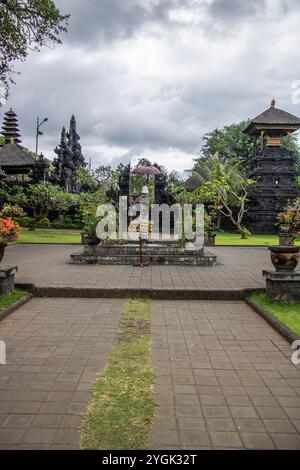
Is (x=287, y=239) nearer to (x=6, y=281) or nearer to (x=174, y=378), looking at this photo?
(x=6, y=281)

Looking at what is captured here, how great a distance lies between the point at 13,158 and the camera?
32.2 metres

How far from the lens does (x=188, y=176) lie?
39281 mm

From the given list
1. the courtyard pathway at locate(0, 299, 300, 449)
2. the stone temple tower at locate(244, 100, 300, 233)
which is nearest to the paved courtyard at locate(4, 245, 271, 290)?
the courtyard pathway at locate(0, 299, 300, 449)

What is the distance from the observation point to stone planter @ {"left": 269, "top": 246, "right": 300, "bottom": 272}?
705cm

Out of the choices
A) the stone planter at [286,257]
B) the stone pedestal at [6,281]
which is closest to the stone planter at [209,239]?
the stone planter at [286,257]

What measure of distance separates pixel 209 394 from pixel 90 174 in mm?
31804

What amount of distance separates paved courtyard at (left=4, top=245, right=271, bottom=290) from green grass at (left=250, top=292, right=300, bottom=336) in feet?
2.86

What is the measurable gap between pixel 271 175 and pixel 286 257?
Answer: 24774 millimetres

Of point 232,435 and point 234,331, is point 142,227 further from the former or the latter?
point 232,435

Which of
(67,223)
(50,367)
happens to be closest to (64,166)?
(67,223)

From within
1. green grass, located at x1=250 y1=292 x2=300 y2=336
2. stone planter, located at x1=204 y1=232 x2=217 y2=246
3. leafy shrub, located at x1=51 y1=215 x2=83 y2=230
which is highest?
leafy shrub, located at x1=51 y1=215 x2=83 y2=230

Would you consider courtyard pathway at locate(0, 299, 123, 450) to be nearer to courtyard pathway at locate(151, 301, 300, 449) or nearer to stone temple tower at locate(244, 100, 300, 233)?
courtyard pathway at locate(151, 301, 300, 449)

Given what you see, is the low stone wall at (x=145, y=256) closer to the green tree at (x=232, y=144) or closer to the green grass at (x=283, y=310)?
the green grass at (x=283, y=310)

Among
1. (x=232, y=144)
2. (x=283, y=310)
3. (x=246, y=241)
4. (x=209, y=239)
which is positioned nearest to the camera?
(x=283, y=310)
